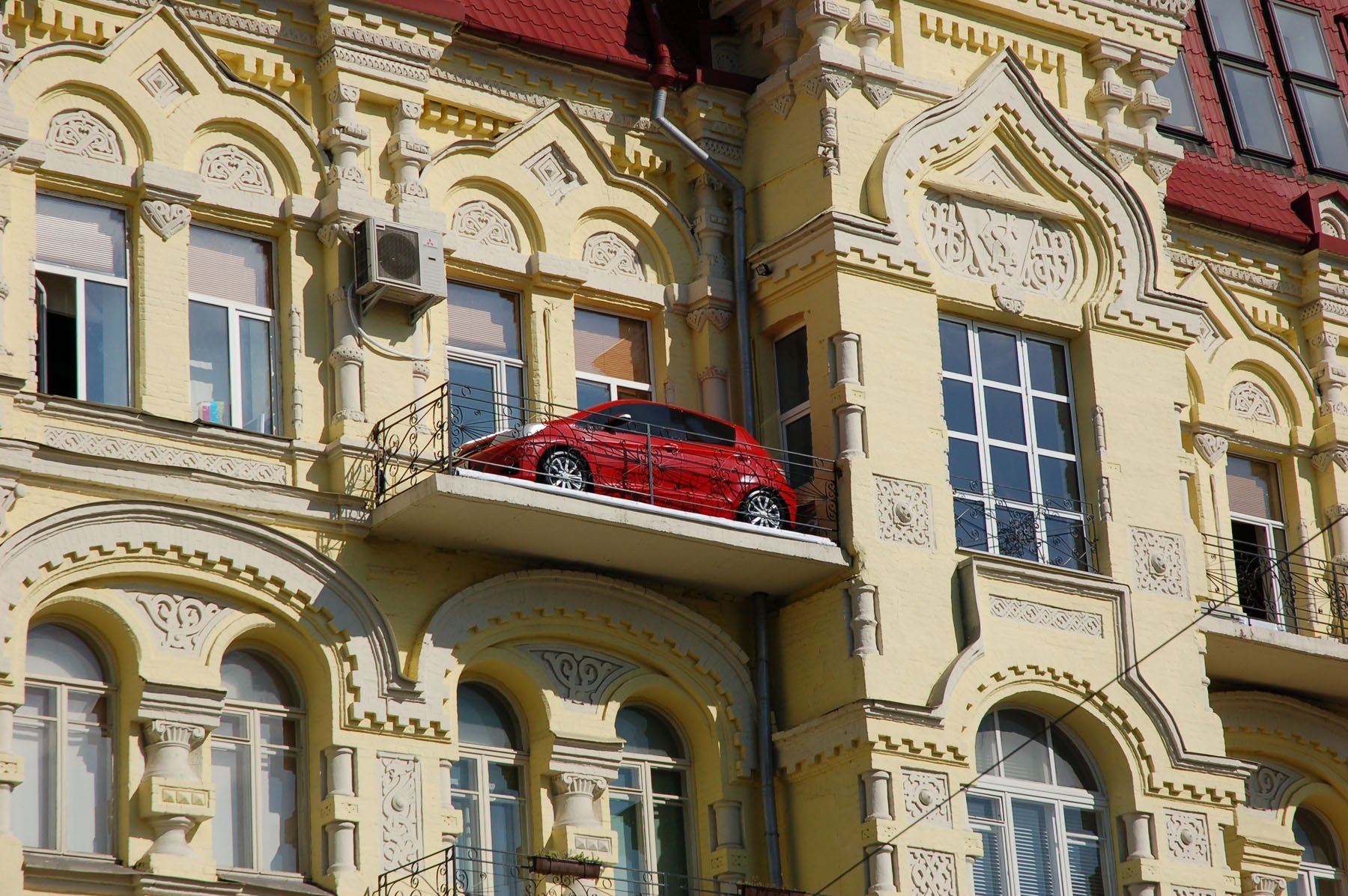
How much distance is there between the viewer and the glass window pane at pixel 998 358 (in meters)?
25.8

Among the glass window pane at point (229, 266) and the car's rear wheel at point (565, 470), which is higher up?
the glass window pane at point (229, 266)

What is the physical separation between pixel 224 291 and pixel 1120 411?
8.86 meters

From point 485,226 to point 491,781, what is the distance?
5.28 meters

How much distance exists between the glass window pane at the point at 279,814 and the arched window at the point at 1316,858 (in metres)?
11.0

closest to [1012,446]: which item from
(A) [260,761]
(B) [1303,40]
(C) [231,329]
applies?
(C) [231,329]

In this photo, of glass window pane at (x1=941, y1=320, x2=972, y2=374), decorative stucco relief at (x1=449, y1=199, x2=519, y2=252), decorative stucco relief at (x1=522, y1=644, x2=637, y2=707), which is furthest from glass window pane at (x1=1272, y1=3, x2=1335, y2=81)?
decorative stucco relief at (x1=522, y1=644, x2=637, y2=707)

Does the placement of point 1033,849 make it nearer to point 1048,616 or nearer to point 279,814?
point 1048,616

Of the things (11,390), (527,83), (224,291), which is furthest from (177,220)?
(527,83)

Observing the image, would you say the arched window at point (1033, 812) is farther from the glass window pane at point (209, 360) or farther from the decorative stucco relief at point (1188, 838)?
the glass window pane at point (209, 360)

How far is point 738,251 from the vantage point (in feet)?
84.4

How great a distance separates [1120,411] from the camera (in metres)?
26.1

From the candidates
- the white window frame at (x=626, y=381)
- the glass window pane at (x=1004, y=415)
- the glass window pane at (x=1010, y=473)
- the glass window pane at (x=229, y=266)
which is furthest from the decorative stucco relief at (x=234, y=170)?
the glass window pane at (x=1010, y=473)

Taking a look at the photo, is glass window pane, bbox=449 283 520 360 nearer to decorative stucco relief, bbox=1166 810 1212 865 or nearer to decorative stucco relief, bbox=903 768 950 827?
decorative stucco relief, bbox=903 768 950 827

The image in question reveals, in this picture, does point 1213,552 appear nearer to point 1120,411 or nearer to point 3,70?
point 1120,411
